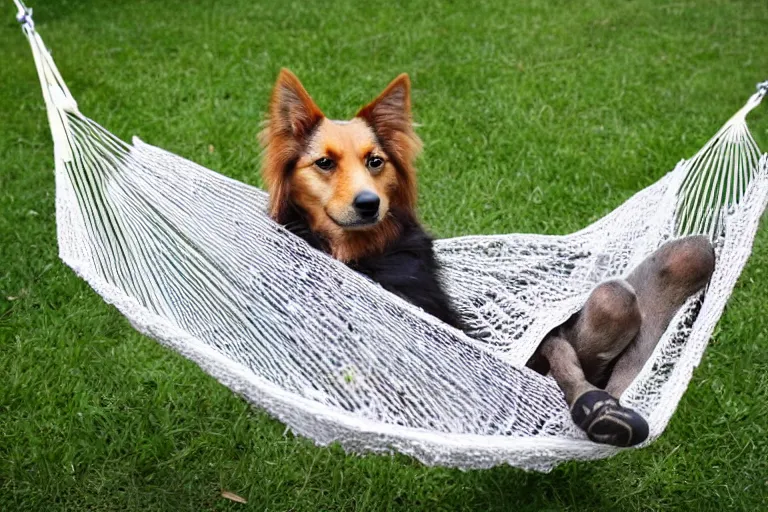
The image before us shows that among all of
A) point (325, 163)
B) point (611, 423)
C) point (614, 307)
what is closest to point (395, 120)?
point (325, 163)

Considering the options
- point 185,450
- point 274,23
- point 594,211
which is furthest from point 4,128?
point 594,211

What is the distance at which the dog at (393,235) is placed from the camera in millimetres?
2217

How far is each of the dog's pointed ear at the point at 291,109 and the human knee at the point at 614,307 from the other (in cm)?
89

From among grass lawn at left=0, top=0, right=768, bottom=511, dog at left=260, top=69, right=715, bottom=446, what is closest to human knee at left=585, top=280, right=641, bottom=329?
dog at left=260, top=69, right=715, bottom=446

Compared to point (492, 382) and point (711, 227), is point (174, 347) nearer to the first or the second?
point (492, 382)

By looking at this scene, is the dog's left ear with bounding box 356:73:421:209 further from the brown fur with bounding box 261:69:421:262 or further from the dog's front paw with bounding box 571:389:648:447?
the dog's front paw with bounding box 571:389:648:447

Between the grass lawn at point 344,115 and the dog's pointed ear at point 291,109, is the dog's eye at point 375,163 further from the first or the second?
the grass lawn at point 344,115

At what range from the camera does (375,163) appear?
230cm

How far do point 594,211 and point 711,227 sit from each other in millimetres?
1604

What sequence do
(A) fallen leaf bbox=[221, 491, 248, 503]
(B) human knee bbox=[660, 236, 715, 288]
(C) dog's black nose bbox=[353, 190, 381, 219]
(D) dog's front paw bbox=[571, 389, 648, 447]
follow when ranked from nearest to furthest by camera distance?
(D) dog's front paw bbox=[571, 389, 648, 447] → (C) dog's black nose bbox=[353, 190, 381, 219] → (B) human knee bbox=[660, 236, 715, 288] → (A) fallen leaf bbox=[221, 491, 248, 503]

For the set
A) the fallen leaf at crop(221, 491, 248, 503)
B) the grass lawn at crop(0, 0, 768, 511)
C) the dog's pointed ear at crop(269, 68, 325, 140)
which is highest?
the dog's pointed ear at crop(269, 68, 325, 140)

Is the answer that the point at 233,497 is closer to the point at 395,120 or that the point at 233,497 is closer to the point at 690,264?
the point at 395,120

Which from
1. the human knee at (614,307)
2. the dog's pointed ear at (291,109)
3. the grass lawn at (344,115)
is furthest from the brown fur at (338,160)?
the grass lawn at (344,115)

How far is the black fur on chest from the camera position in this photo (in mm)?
2314
